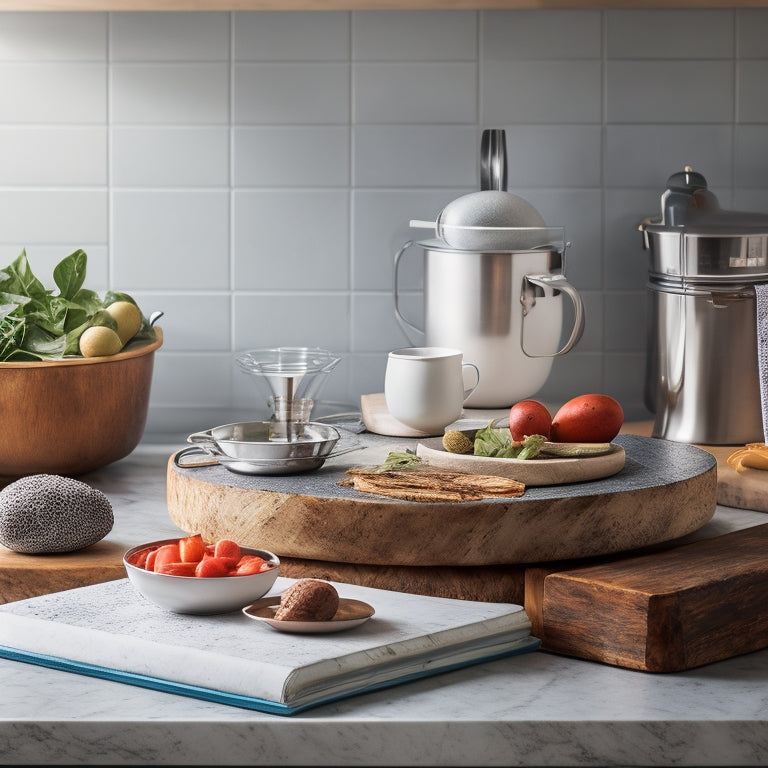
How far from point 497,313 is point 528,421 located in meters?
0.33

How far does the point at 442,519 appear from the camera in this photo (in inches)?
38.5

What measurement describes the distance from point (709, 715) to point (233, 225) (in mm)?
1076

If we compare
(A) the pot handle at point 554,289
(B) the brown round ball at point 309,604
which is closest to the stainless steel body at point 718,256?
(A) the pot handle at point 554,289

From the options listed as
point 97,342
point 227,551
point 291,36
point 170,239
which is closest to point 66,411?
point 97,342

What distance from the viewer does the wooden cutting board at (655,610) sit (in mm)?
868

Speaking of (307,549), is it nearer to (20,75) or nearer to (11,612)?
(11,612)

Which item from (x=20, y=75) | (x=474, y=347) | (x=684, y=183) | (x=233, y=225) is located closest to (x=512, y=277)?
(x=474, y=347)

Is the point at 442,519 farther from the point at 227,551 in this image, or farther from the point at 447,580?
the point at 227,551

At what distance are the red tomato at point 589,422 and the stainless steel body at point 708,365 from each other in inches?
11.4

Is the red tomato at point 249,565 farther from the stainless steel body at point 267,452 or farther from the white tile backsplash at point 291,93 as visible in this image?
the white tile backsplash at point 291,93

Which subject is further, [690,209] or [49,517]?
[690,209]

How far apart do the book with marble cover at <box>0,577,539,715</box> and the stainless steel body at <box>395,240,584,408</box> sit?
22.1 inches

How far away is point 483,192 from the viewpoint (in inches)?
58.6

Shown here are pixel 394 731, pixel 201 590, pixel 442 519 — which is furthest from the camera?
pixel 442 519
